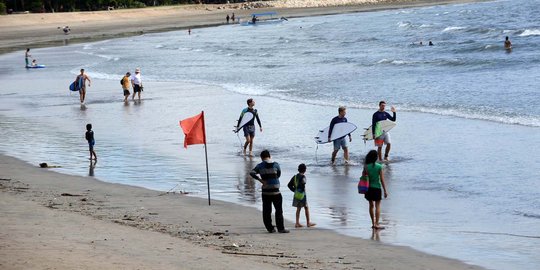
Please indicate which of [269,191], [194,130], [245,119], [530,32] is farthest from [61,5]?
[269,191]

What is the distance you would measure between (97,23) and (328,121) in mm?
83664

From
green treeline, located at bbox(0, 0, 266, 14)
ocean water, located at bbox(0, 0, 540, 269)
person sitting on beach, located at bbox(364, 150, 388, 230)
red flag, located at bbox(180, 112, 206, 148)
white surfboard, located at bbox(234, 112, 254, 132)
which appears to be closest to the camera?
person sitting on beach, located at bbox(364, 150, 388, 230)

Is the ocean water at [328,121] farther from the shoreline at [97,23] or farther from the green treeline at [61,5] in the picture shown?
the green treeline at [61,5]

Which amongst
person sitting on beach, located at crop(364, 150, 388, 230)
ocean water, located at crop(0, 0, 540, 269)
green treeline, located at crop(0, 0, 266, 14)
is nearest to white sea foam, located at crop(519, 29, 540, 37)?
ocean water, located at crop(0, 0, 540, 269)

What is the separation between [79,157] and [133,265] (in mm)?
11354

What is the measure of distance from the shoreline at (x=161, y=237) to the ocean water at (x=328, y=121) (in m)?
0.69

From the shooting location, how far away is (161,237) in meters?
12.8

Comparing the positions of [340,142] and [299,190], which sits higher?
[299,190]

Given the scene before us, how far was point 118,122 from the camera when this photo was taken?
28016mm

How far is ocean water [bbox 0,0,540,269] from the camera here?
48.9 feet

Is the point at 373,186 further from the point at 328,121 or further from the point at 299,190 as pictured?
the point at 328,121

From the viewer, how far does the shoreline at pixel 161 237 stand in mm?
11172

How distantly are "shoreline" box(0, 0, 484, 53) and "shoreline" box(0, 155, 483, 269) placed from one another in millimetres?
53808

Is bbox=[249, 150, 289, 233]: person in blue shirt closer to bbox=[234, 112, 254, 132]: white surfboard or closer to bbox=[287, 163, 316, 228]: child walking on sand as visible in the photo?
bbox=[287, 163, 316, 228]: child walking on sand
